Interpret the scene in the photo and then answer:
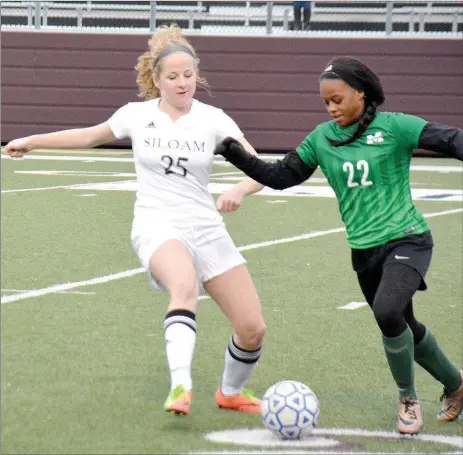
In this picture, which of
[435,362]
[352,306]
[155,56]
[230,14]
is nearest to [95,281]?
[352,306]

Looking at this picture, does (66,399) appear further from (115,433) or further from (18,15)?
(18,15)

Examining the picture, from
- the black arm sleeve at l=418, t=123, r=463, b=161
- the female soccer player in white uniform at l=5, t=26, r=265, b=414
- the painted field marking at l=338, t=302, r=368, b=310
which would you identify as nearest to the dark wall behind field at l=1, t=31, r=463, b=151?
the painted field marking at l=338, t=302, r=368, b=310

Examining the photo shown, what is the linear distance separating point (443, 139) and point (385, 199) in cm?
37

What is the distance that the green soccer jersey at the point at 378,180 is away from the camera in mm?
5684

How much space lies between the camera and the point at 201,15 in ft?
95.9

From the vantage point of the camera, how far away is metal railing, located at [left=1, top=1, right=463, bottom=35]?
2819 centimetres

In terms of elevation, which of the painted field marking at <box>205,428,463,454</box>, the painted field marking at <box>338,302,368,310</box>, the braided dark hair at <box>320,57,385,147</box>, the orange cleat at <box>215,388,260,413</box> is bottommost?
the painted field marking at <box>338,302,368,310</box>

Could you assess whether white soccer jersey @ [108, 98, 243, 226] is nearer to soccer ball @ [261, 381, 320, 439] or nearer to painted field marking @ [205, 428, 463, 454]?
soccer ball @ [261, 381, 320, 439]

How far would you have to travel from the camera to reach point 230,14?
94.7ft

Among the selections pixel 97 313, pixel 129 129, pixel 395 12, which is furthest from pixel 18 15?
pixel 129 129

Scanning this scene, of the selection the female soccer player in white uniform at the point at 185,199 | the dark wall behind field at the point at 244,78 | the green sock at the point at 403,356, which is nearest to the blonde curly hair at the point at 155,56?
the female soccer player in white uniform at the point at 185,199

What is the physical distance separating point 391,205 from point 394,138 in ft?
1.00

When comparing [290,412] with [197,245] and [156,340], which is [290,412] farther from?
[156,340]

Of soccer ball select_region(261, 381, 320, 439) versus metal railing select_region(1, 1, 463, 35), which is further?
metal railing select_region(1, 1, 463, 35)
